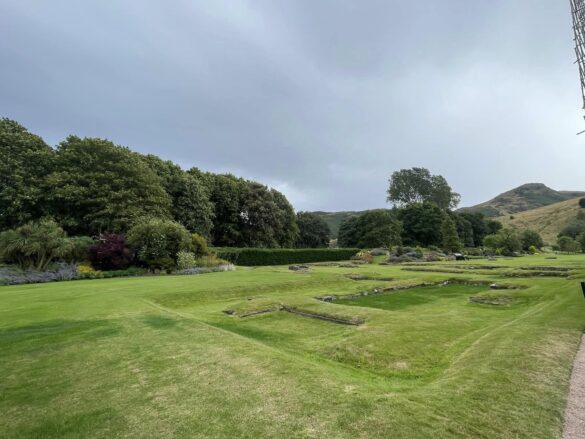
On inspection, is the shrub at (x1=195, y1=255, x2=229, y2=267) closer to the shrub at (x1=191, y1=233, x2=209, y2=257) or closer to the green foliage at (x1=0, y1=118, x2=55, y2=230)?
the shrub at (x1=191, y1=233, x2=209, y2=257)

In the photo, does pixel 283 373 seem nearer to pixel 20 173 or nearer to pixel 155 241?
pixel 155 241

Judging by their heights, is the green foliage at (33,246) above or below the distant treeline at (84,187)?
below

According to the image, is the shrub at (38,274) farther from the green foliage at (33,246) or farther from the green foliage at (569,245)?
the green foliage at (569,245)

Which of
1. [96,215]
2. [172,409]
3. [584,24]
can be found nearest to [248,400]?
[172,409]

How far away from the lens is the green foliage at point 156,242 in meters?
24.1

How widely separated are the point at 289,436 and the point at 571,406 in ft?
11.6

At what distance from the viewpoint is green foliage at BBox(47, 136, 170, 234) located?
28.9 metres

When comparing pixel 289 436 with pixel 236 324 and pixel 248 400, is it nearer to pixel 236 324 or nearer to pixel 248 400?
pixel 248 400

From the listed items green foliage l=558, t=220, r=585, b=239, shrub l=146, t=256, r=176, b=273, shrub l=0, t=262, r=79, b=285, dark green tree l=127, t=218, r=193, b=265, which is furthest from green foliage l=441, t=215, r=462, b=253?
shrub l=0, t=262, r=79, b=285

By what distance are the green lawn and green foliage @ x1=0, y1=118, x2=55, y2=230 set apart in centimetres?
2263

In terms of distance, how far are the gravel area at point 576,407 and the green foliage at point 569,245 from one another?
2800 inches

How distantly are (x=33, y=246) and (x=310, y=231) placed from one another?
191 feet

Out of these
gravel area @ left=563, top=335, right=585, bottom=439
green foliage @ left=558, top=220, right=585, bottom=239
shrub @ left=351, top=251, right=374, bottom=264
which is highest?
green foliage @ left=558, top=220, right=585, bottom=239

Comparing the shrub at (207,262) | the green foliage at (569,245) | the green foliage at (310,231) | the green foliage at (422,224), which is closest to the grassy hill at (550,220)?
the green foliage at (569,245)
